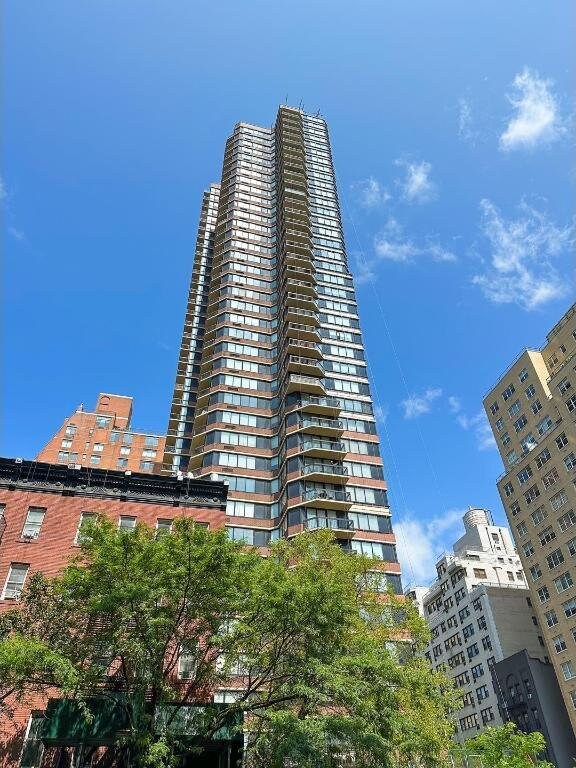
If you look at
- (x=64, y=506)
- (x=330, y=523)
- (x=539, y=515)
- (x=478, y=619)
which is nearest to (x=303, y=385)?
(x=330, y=523)

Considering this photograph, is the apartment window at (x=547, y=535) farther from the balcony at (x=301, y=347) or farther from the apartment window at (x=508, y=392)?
the balcony at (x=301, y=347)

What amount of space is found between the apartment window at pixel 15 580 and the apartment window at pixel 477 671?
68125mm

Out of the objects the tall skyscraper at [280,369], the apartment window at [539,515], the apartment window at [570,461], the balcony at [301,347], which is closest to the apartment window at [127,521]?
the tall skyscraper at [280,369]

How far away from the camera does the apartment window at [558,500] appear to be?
62.6 m

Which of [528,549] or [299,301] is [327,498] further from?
[528,549]

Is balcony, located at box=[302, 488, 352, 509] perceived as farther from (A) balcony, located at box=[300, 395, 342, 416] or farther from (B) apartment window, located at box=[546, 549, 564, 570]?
(B) apartment window, located at box=[546, 549, 564, 570]

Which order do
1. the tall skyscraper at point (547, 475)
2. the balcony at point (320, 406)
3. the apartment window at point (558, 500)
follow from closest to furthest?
the balcony at point (320, 406)
the tall skyscraper at point (547, 475)
the apartment window at point (558, 500)

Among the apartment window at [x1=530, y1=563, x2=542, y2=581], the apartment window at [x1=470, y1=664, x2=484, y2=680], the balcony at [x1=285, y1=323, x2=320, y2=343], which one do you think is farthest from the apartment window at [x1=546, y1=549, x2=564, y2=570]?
the balcony at [x1=285, y1=323, x2=320, y2=343]

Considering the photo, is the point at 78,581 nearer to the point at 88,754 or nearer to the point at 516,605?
the point at 88,754

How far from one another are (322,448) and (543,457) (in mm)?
32079

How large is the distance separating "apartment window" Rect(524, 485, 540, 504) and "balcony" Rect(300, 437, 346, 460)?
98.2ft

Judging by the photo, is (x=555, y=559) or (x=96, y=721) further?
(x=555, y=559)

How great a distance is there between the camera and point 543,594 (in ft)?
208

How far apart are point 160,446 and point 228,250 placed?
3335 centimetres
